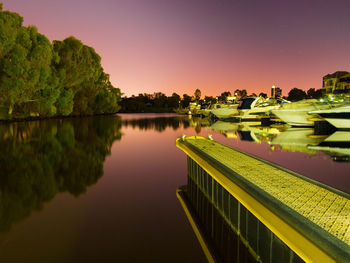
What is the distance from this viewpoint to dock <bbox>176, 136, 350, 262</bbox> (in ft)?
6.32

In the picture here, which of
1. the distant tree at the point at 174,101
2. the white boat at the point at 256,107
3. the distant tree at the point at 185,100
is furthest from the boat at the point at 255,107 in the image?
the distant tree at the point at 185,100

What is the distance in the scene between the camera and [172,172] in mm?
7398

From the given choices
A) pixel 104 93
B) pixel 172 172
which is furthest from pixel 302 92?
pixel 172 172

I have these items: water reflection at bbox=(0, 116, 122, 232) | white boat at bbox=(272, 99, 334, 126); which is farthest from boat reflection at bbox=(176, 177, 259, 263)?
white boat at bbox=(272, 99, 334, 126)

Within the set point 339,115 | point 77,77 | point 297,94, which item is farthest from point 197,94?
point 339,115

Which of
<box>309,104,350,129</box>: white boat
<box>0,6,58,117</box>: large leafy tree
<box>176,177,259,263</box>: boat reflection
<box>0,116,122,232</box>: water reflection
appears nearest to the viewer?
<box>176,177,259,263</box>: boat reflection

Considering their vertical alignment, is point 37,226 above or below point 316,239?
below

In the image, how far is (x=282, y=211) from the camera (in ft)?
7.68

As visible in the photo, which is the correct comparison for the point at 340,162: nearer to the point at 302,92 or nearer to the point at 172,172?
the point at 172,172

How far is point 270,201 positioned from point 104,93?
61.8m

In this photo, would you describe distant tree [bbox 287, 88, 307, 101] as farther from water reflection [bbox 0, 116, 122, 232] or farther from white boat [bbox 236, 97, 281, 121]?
water reflection [bbox 0, 116, 122, 232]

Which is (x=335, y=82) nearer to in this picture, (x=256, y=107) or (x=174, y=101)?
(x=256, y=107)

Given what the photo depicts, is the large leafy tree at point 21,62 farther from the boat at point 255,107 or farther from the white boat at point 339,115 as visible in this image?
the white boat at point 339,115

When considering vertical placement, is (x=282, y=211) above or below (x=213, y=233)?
above
